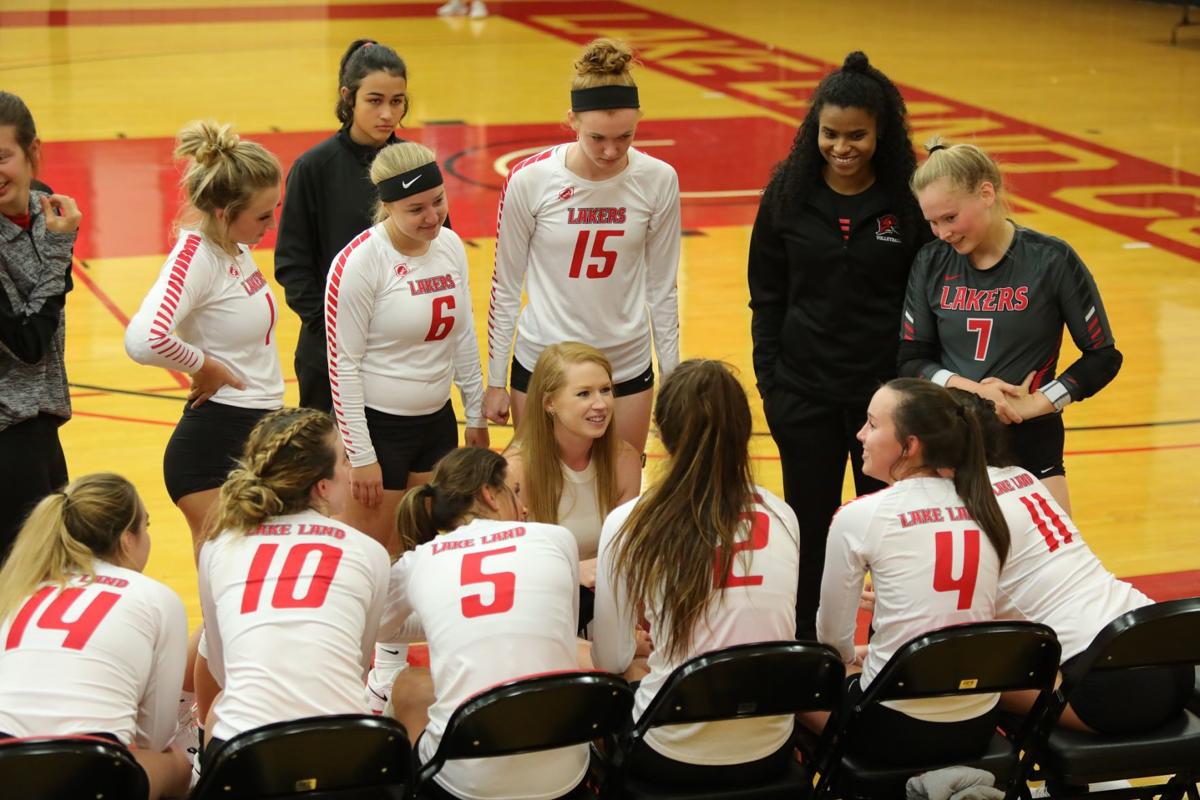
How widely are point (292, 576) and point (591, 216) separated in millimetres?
1706

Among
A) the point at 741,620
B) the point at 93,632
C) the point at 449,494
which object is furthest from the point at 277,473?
the point at 741,620

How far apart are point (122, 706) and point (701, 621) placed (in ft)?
3.84

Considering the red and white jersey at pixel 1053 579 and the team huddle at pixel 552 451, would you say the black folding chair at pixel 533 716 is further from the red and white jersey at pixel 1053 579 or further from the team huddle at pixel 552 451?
the red and white jersey at pixel 1053 579

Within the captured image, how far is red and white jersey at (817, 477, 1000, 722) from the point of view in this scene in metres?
3.22

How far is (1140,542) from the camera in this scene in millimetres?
5480

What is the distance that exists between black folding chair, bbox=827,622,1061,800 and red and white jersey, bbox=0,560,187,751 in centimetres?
144

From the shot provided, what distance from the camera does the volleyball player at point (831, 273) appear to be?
407cm

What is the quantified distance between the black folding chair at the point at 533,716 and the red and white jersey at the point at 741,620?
9.2 inches

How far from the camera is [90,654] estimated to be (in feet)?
9.50

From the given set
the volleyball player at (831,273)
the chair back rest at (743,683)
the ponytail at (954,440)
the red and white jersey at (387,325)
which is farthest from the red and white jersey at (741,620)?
the red and white jersey at (387,325)

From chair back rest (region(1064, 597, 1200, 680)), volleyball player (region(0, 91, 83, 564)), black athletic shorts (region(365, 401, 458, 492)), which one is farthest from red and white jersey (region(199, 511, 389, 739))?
chair back rest (region(1064, 597, 1200, 680))

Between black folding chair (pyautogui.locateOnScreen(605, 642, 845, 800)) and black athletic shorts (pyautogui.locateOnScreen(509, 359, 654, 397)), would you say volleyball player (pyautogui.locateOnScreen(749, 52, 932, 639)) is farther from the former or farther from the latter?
black folding chair (pyautogui.locateOnScreen(605, 642, 845, 800))

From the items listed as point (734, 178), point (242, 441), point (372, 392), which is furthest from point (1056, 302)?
point (734, 178)

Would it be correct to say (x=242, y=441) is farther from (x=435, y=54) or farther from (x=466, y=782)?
(x=435, y=54)
